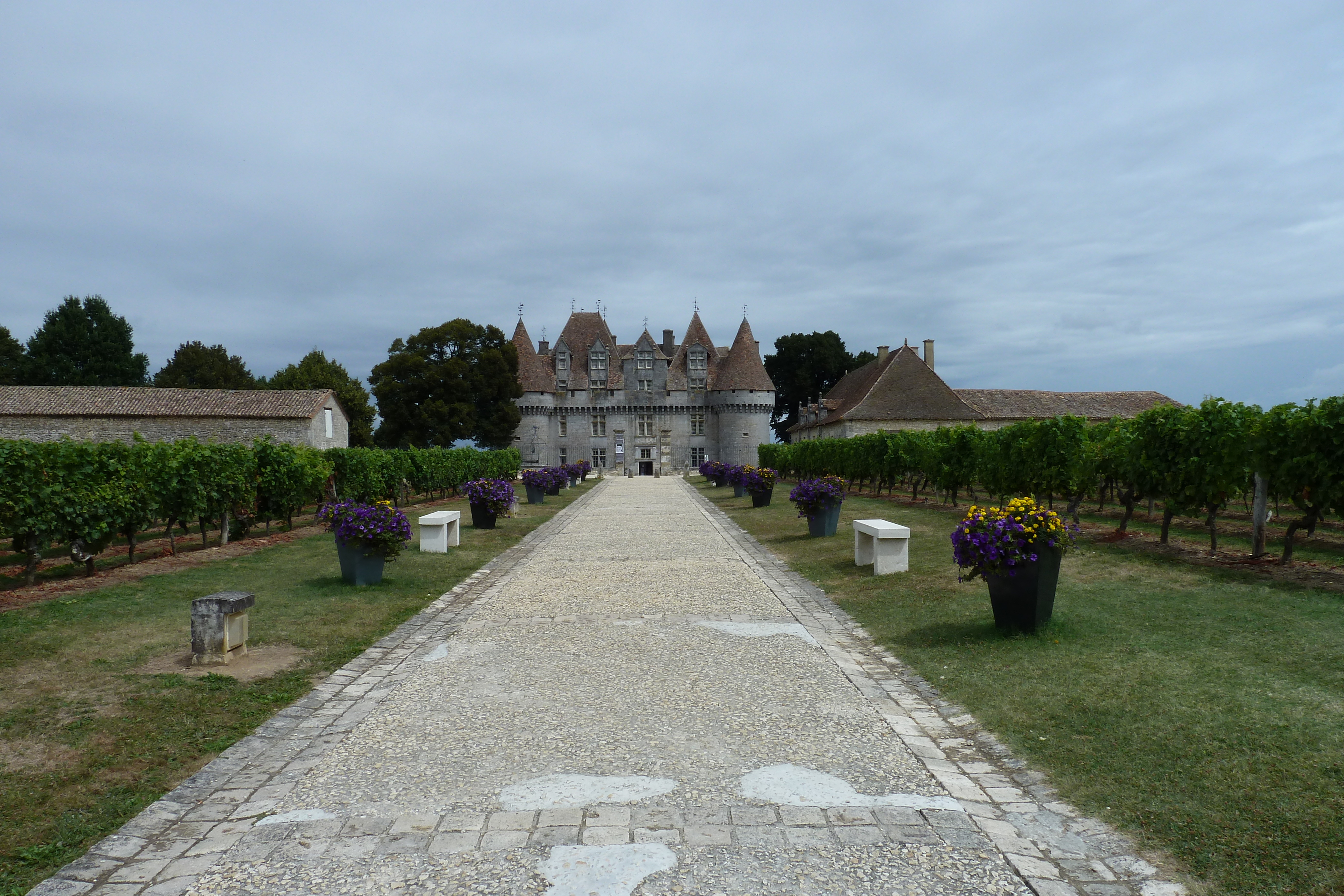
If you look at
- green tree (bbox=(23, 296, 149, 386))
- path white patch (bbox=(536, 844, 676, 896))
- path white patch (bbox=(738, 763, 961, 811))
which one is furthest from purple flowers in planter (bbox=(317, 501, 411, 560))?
green tree (bbox=(23, 296, 149, 386))

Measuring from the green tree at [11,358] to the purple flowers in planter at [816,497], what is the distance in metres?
65.2

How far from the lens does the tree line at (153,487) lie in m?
10.2

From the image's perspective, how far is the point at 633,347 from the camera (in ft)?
225

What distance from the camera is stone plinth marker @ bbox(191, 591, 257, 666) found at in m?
6.57

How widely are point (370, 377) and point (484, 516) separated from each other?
36387 mm

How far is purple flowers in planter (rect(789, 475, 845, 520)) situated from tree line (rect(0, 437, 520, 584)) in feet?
35.1

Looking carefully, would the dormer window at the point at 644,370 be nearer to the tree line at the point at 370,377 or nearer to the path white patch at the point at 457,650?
the tree line at the point at 370,377

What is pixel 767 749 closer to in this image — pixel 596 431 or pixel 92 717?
pixel 92 717

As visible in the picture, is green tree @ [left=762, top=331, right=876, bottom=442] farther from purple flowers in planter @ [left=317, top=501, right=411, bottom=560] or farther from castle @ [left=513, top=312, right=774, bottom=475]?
purple flowers in planter @ [left=317, top=501, right=411, bottom=560]

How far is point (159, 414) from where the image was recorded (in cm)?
3850

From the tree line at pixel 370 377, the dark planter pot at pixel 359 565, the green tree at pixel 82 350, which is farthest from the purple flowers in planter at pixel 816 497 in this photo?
the green tree at pixel 82 350

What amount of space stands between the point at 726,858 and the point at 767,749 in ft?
4.42

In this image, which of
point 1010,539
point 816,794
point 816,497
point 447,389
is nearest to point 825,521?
point 816,497

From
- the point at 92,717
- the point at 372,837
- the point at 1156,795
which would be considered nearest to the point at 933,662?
the point at 1156,795
